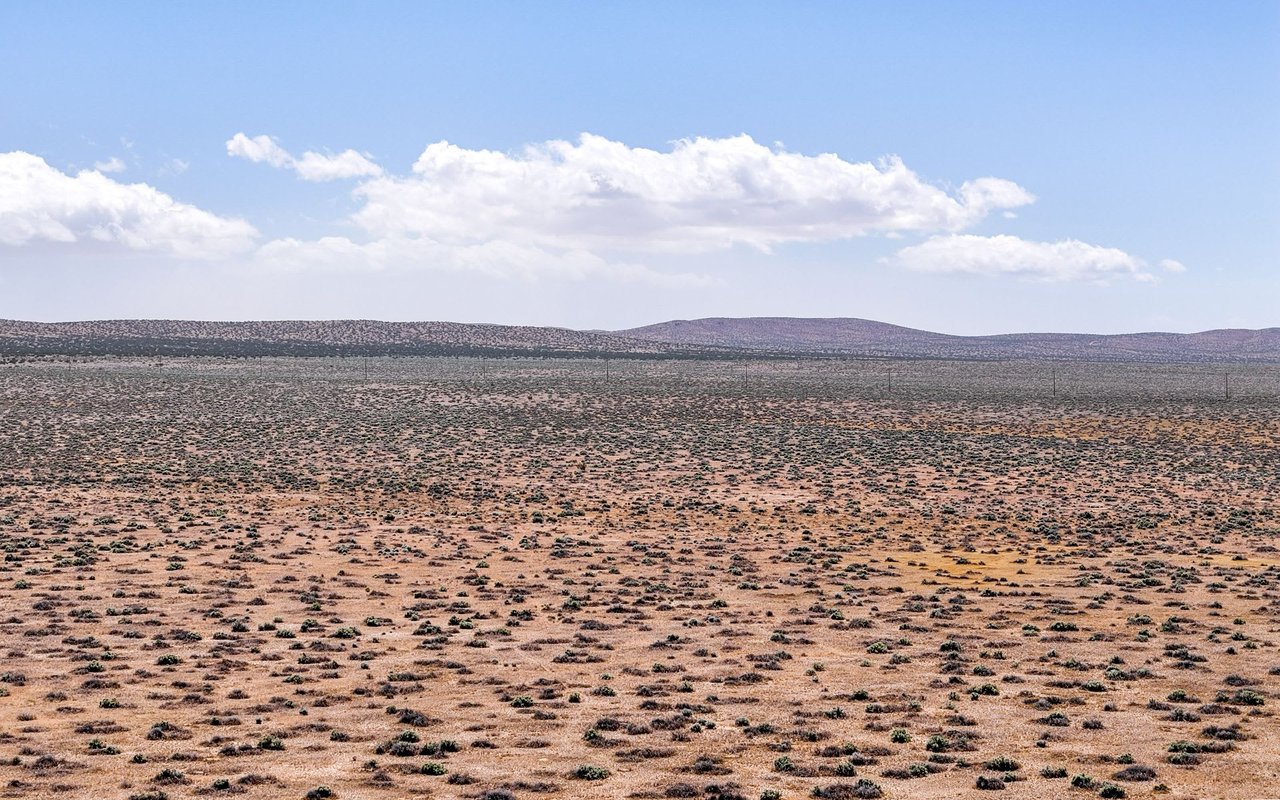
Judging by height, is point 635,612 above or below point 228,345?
below

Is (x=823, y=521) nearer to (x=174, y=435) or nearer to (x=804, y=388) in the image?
(x=174, y=435)

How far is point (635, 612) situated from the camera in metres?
26.1

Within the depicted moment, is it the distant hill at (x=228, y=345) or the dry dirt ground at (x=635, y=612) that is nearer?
the dry dirt ground at (x=635, y=612)

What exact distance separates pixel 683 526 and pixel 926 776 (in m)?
22.4

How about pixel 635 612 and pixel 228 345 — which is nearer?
pixel 635 612

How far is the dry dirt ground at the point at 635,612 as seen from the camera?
16.2 meters

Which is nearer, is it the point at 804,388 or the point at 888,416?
the point at 888,416

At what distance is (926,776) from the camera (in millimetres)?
15695

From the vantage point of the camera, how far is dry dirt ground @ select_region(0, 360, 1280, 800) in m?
16.2

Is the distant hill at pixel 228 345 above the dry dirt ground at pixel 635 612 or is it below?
above

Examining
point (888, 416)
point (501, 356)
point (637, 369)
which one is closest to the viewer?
point (888, 416)

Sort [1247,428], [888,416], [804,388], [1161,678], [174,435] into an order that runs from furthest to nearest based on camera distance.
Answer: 1. [804,388]
2. [888,416]
3. [1247,428]
4. [174,435]
5. [1161,678]

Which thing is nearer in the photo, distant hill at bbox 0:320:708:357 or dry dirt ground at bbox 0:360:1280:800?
dry dirt ground at bbox 0:360:1280:800

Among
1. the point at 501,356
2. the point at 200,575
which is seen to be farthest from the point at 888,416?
the point at 501,356
